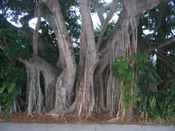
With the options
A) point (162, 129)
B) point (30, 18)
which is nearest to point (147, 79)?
point (162, 129)

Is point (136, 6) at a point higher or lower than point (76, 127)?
higher

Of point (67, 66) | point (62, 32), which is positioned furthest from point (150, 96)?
point (62, 32)

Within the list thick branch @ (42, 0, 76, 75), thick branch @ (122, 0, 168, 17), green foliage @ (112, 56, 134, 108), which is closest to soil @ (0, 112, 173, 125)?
green foliage @ (112, 56, 134, 108)

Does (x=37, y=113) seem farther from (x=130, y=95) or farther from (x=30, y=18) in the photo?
(x=30, y=18)

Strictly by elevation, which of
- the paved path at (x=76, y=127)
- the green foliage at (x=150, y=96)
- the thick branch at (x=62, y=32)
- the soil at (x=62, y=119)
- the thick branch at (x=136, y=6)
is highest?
the thick branch at (x=136, y=6)

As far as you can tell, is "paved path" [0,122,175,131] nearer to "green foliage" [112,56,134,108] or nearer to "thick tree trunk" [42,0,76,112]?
"green foliage" [112,56,134,108]

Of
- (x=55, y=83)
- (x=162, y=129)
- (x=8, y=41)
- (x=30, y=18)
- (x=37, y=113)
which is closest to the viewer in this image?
(x=162, y=129)

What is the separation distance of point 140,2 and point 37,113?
17.1ft

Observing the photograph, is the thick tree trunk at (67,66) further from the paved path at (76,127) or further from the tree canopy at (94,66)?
the paved path at (76,127)

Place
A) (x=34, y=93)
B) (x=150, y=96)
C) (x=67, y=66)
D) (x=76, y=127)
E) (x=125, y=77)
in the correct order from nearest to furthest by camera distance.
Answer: (x=76, y=127), (x=125, y=77), (x=67, y=66), (x=150, y=96), (x=34, y=93)

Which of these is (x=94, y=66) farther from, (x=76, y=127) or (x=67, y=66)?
(x=76, y=127)

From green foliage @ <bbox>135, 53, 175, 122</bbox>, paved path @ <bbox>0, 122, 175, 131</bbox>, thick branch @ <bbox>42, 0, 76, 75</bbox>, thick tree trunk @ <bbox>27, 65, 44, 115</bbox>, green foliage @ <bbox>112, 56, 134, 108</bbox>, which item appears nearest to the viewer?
paved path @ <bbox>0, 122, 175, 131</bbox>

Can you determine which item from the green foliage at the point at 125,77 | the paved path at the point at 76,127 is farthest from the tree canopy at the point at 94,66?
the paved path at the point at 76,127

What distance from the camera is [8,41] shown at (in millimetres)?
7023
